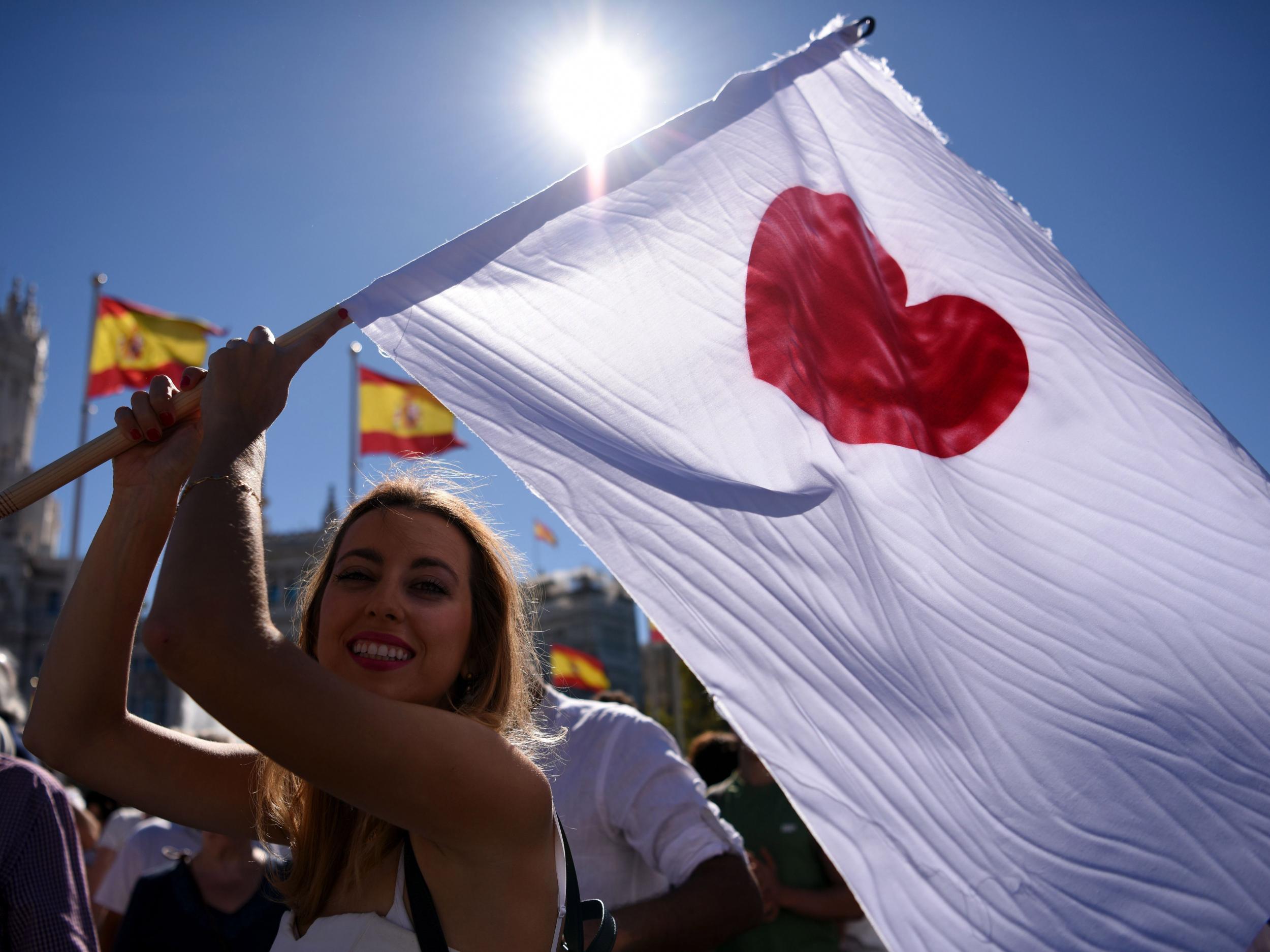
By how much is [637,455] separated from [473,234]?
0.59m

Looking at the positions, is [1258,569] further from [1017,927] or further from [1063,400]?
[1017,927]

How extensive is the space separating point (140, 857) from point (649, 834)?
11.1 ft

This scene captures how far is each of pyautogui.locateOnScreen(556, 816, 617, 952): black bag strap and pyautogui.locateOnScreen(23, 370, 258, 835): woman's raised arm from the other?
82cm

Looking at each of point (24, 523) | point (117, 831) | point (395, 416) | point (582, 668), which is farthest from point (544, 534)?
point (24, 523)

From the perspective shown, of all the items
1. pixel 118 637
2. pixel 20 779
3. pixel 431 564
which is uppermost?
pixel 431 564

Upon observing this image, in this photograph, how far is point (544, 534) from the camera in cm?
3628

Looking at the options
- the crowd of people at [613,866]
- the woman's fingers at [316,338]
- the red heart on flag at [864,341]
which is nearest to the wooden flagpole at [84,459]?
the woman's fingers at [316,338]

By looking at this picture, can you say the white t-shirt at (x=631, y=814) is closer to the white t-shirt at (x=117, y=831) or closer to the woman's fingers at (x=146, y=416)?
the woman's fingers at (x=146, y=416)

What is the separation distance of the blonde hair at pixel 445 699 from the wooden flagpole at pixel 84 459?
408mm

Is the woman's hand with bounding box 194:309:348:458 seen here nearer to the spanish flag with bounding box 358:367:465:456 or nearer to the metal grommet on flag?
the metal grommet on flag

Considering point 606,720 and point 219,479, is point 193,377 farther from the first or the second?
point 606,720

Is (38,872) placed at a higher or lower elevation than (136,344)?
lower

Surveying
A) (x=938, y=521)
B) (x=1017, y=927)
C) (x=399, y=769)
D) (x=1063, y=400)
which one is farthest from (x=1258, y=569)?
(x=399, y=769)

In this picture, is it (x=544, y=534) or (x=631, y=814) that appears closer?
(x=631, y=814)
